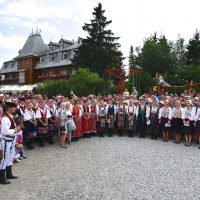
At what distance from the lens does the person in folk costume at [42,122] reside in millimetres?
10969

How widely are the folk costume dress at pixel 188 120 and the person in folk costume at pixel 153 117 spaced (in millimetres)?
1377

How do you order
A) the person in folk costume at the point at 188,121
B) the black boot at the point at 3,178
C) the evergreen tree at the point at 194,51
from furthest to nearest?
the evergreen tree at the point at 194,51
the person in folk costume at the point at 188,121
the black boot at the point at 3,178

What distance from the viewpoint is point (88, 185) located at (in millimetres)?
6621

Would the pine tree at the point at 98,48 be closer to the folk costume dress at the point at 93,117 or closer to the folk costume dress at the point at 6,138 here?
the folk costume dress at the point at 93,117

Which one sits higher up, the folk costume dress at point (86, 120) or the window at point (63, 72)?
the window at point (63, 72)

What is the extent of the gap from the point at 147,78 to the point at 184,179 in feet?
→ 98.8

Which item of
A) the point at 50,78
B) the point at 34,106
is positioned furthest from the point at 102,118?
the point at 50,78

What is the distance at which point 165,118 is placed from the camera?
Result: 40.5 feet

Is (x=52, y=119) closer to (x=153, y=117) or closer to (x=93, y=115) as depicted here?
(x=93, y=115)

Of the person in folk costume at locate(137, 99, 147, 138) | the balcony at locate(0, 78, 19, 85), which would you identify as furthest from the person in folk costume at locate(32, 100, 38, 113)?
the balcony at locate(0, 78, 19, 85)

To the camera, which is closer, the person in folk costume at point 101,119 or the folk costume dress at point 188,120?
the folk costume dress at point 188,120

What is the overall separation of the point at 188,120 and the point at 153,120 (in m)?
1.65

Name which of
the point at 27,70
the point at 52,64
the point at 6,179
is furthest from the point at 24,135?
the point at 27,70

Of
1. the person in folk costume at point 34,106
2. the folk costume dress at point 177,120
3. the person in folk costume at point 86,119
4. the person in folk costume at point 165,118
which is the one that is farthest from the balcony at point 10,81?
the folk costume dress at point 177,120
